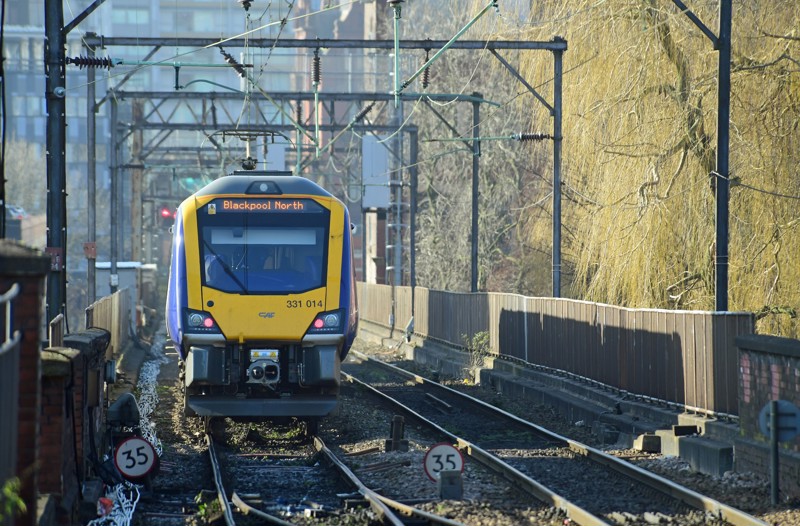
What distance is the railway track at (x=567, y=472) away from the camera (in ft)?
34.8

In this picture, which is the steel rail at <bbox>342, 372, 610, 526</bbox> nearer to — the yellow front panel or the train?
the train

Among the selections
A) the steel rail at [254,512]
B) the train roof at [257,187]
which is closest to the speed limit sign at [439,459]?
the steel rail at [254,512]

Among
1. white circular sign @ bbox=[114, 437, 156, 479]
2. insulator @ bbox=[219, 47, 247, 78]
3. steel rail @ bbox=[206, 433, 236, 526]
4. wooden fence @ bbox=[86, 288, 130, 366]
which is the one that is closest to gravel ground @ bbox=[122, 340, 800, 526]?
steel rail @ bbox=[206, 433, 236, 526]

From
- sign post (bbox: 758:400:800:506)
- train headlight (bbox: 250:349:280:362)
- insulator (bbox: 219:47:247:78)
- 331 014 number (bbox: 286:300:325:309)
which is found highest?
insulator (bbox: 219:47:247:78)

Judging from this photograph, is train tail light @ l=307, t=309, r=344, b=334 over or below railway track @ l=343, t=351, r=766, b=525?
over

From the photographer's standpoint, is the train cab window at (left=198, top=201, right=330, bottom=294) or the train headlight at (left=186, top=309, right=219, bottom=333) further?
the train cab window at (left=198, top=201, right=330, bottom=294)

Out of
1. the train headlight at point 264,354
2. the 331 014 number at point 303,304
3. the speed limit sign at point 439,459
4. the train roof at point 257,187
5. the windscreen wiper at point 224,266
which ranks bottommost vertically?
the speed limit sign at point 439,459

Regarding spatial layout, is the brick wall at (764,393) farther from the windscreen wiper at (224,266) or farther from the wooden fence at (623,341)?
the windscreen wiper at (224,266)

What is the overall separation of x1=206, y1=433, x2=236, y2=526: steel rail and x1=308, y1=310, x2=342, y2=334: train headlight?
1874 millimetres

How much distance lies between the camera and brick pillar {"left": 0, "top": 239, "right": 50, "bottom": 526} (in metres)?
7.15

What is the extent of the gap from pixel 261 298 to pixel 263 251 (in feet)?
2.20

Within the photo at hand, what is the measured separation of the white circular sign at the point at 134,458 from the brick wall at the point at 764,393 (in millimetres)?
5764

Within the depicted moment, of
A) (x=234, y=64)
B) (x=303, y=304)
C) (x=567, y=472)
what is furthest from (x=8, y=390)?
(x=234, y=64)

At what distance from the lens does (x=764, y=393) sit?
41.3ft
